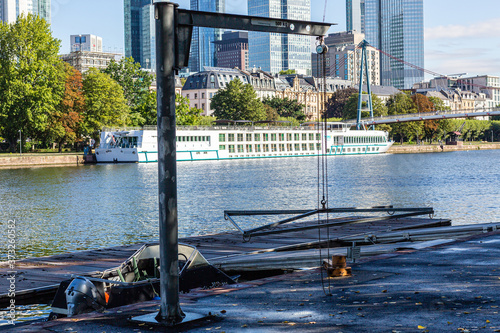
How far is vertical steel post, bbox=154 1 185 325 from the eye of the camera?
539cm

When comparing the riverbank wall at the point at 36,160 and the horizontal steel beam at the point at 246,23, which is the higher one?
the horizontal steel beam at the point at 246,23

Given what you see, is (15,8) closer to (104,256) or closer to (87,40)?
(87,40)

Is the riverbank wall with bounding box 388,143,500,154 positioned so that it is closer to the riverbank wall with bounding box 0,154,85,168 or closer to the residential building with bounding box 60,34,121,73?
the riverbank wall with bounding box 0,154,85,168

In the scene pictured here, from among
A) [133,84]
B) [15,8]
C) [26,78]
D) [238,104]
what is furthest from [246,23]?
[15,8]

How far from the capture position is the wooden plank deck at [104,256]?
9.08 meters

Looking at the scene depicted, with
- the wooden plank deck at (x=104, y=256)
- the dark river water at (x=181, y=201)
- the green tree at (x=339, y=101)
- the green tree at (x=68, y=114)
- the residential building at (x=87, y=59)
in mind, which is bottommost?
the dark river water at (x=181, y=201)

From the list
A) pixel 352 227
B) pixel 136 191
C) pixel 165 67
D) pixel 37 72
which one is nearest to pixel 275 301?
pixel 165 67

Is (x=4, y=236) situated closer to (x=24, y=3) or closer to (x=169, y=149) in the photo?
(x=169, y=149)

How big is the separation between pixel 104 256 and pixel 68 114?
5990cm

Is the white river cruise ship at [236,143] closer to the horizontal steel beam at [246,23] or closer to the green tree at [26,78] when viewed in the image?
the green tree at [26,78]

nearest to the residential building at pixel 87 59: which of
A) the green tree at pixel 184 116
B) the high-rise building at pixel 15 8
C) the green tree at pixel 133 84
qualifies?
the green tree at pixel 133 84

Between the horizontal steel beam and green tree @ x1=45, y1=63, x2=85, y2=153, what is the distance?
208ft

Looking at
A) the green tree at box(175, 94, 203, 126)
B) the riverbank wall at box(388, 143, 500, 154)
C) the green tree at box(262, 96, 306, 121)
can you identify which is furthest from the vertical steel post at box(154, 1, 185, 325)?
the green tree at box(262, 96, 306, 121)

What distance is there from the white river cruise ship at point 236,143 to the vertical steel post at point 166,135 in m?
56.2
